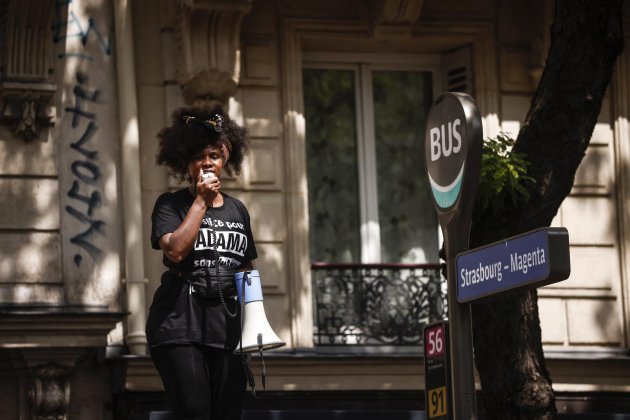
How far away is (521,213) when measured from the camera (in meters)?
11.0

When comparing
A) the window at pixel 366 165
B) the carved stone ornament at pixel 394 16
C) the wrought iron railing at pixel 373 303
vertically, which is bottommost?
the wrought iron railing at pixel 373 303

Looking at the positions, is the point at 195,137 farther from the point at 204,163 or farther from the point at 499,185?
the point at 499,185

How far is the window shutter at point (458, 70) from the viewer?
1587 cm

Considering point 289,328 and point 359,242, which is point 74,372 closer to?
point 289,328

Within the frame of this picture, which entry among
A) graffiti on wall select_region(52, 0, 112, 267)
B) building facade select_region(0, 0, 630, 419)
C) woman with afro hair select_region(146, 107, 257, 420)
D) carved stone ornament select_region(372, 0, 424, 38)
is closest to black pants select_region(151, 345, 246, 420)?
woman with afro hair select_region(146, 107, 257, 420)

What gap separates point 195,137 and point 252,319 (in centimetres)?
93

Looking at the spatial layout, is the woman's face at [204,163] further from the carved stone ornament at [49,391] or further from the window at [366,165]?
the window at [366,165]

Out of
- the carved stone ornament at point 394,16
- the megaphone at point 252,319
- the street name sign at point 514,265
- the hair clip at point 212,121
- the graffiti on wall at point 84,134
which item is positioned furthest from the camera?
the carved stone ornament at point 394,16

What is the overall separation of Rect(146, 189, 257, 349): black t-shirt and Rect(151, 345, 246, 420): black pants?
5cm

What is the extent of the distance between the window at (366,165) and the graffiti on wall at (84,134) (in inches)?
82.8

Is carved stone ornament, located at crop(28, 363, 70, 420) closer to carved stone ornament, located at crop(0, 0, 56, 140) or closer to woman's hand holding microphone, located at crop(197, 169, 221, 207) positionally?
carved stone ornament, located at crop(0, 0, 56, 140)

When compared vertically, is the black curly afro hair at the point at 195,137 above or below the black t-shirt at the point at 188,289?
above

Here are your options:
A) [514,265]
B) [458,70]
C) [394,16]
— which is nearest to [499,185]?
[514,265]

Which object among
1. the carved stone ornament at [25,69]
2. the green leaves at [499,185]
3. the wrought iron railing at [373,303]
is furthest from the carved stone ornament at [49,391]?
the green leaves at [499,185]
